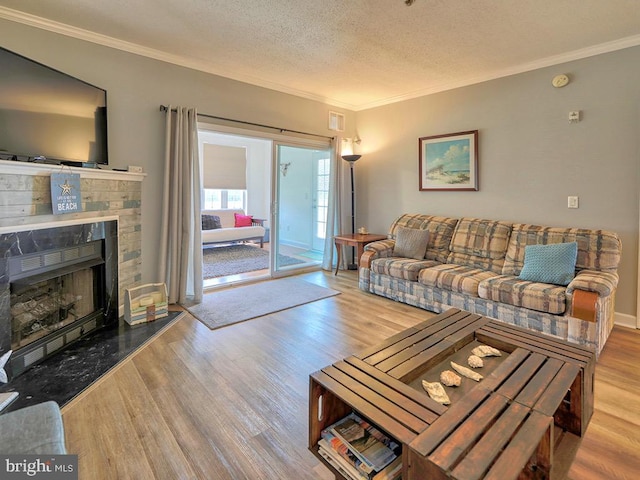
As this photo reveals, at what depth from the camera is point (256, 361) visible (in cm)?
247

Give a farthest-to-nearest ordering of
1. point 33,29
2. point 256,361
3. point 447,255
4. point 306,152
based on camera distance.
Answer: point 306,152, point 447,255, point 33,29, point 256,361

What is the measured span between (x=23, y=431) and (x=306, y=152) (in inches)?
181

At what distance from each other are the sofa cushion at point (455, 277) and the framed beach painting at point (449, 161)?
118 cm

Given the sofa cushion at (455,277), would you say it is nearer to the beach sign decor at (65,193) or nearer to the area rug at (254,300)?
the area rug at (254,300)

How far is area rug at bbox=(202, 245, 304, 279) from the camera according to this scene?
16.8 ft

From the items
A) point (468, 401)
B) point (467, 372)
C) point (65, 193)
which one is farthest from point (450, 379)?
point (65, 193)

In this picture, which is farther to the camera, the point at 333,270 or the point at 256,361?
the point at 333,270

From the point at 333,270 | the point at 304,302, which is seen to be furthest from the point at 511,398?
the point at 333,270

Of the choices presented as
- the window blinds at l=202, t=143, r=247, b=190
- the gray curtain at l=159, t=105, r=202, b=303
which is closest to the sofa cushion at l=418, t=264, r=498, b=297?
the gray curtain at l=159, t=105, r=202, b=303

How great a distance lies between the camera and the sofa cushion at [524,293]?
2.65 meters

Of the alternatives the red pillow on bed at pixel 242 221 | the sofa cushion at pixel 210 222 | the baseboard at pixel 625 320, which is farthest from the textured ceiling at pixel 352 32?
the red pillow on bed at pixel 242 221

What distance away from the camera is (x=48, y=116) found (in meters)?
2.46

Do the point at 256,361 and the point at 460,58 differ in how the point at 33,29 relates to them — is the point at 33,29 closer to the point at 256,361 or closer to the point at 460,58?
the point at 256,361

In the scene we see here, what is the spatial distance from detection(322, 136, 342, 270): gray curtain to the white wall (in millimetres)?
928
